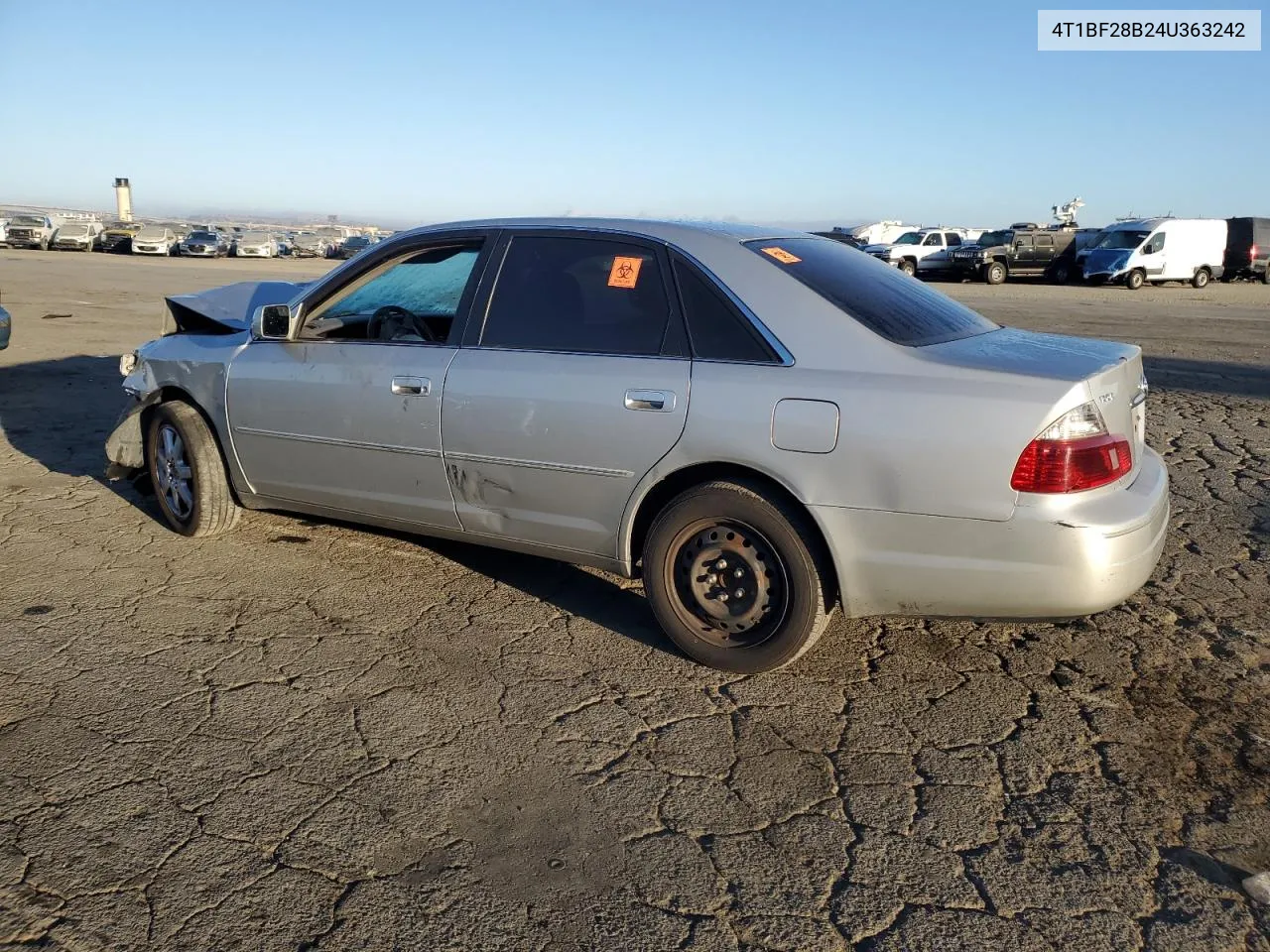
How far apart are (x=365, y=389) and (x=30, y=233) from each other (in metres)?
50.6

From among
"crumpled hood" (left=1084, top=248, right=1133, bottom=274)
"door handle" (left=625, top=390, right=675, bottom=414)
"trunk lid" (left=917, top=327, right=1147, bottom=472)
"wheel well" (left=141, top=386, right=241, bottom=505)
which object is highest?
"crumpled hood" (left=1084, top=248, right=1133, bottom=274)

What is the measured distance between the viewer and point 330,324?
4.95 metres

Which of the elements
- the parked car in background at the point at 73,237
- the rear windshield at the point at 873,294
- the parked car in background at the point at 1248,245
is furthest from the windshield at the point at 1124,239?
the parked car in background at the point at 73,237

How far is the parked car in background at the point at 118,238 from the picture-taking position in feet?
153

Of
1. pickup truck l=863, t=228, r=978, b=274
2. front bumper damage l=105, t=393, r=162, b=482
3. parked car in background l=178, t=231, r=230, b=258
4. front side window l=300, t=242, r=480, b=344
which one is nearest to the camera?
front side window l=300, t=242, r=480, b=344

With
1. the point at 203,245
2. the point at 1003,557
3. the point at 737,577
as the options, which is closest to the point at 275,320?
the point at 737,577

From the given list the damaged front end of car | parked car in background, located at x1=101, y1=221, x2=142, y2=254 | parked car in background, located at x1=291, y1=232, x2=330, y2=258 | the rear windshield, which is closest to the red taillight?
the rear windshield

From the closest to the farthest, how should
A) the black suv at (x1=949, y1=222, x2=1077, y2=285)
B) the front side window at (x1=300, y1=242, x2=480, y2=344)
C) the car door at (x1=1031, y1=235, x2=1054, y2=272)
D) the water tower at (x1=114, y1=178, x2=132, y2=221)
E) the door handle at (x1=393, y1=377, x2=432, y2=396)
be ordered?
the door handle at (x1=393, y1=377, x2=432, y2=396) → the front side window at (x1=300, y1=242, x2=480, y2=344) → the black suv at (x1=949, y1=222, x2=1077, y2=285) → the car door at (x1=1031, y1=235, x2=1054, y2=272) → the water tower at (x1=114, y1=178, x2=132, y2=221)

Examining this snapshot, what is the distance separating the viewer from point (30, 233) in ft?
153

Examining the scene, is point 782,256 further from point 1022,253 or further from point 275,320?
point 1022,253

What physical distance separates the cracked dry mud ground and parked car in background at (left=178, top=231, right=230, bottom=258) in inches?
1759

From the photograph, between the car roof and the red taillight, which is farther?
the car roof

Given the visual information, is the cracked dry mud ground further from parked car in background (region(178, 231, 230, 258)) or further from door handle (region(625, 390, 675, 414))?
parked car in background (region(178, 231, 230, 258))

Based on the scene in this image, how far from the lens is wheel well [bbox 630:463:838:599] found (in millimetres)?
3674
